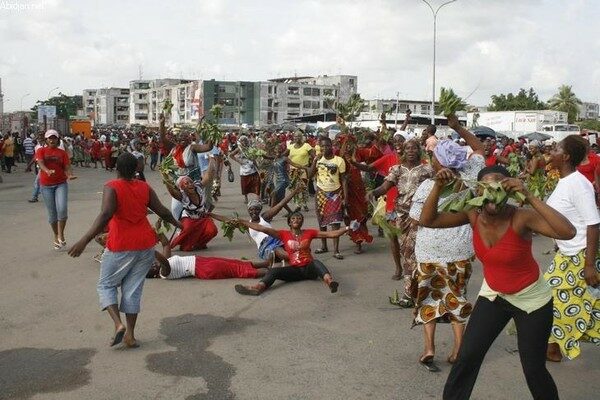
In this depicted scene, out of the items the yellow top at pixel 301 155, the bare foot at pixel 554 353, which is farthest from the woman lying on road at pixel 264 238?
the yellow top at pixel 301 155

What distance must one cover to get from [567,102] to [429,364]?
280ft

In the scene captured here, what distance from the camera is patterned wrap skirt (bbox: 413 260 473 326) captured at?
5.00 metres

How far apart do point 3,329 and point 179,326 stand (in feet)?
5.55

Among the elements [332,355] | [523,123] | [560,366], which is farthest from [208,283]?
[523,123]

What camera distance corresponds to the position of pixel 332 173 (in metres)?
9.50

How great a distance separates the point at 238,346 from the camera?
5.57m

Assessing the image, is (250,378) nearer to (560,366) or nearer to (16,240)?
(560,366)

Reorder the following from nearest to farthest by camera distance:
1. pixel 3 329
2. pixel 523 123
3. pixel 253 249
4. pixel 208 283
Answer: pixel 3 329
pixel 208 283
pixel 253 249
pixel 523 123

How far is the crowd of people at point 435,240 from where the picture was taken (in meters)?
3.65

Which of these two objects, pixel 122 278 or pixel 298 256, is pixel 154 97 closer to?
pixel 298 256

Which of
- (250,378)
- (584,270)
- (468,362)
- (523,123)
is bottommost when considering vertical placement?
(250,378)

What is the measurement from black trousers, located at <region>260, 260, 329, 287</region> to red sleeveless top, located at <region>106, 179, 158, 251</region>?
230 cm

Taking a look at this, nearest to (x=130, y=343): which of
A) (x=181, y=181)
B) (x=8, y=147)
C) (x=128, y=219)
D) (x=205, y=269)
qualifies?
(x=128, y=219)

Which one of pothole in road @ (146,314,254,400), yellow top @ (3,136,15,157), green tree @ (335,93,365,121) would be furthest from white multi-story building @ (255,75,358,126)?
pothole in road @ (146,314,254,400)
